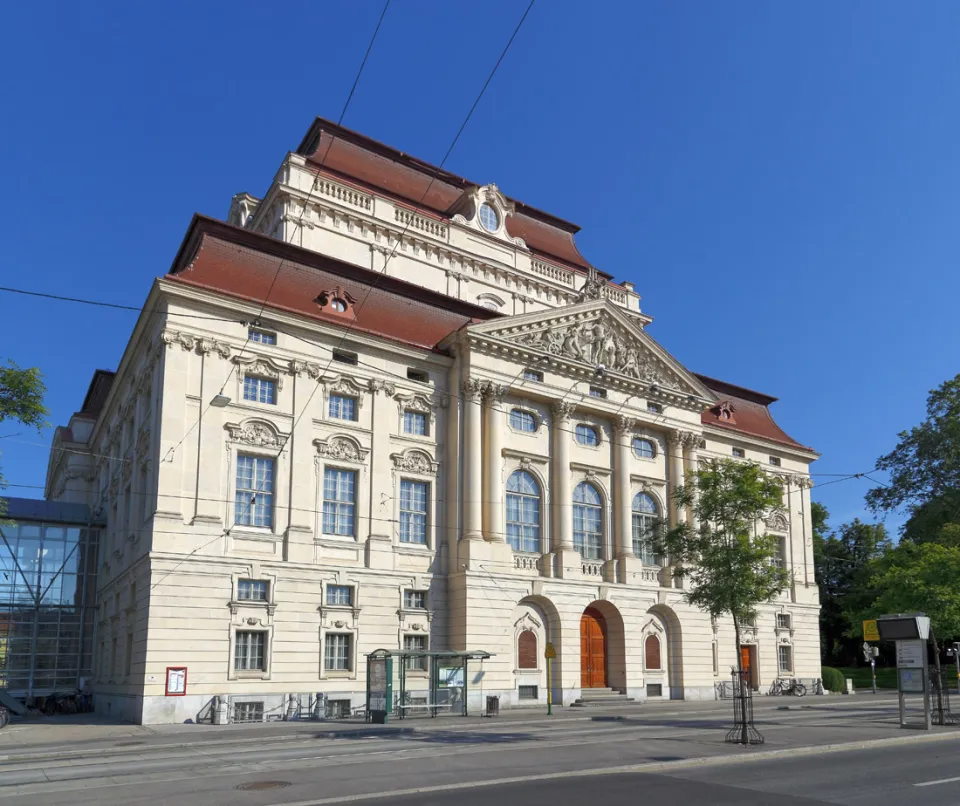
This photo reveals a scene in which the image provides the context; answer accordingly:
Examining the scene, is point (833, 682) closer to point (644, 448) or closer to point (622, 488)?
point (644, 448)

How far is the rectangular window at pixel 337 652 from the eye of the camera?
1336 inches

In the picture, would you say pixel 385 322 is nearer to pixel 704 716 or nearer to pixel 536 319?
pixel 536 319

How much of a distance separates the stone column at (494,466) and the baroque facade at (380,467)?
134mm

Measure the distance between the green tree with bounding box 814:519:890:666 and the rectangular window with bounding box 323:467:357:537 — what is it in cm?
4952

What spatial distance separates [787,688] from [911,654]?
81.9 feet

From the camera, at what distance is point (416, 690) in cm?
3322

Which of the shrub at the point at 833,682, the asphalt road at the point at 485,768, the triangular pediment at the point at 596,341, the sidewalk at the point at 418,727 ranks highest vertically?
the triangular pediment at the point at 596,341

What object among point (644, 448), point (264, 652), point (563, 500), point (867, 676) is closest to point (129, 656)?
point (264, 652)

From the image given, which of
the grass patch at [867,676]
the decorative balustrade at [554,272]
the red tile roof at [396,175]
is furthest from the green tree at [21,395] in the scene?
the grass patch at [867,676]

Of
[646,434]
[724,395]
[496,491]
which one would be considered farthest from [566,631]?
[724,395]

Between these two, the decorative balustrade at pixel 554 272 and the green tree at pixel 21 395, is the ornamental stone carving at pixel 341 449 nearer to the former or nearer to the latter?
the green tree at pixel 21 395

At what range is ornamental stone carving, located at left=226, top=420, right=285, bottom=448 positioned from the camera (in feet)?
110

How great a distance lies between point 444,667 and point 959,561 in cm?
2292

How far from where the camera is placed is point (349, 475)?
36375 millimetres
